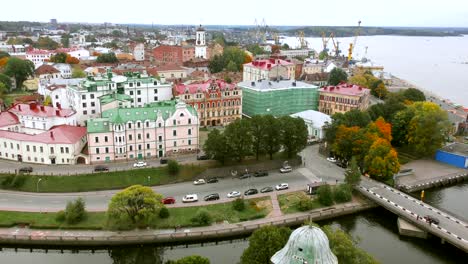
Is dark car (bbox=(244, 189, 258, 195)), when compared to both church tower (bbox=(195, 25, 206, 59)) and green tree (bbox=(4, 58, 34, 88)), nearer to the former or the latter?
green tree (bbox=(4, 58, 34, 88))

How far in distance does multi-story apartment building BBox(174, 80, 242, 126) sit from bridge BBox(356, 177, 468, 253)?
26.8 metres

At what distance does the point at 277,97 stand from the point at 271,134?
23071 mm

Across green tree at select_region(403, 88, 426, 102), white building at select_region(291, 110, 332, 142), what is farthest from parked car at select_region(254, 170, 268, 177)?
green tree at select_region(403, 88, 426, 102)

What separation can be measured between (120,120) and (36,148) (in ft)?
34.5

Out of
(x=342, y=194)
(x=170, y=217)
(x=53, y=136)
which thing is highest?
(x=53, y=136)

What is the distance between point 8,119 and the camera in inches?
2167

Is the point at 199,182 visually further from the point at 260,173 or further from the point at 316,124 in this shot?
the point at 316,124

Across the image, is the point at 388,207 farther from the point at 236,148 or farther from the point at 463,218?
the point at 236,148

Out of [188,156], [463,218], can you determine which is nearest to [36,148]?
[188,156]

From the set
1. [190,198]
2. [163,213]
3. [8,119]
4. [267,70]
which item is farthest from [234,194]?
[267,70]

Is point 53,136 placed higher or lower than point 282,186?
higher

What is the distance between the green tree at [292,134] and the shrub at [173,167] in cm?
1360

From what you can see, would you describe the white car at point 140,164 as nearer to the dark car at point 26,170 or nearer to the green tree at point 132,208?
the dark car at point 26,170

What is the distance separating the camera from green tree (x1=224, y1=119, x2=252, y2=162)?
48.1 metres
